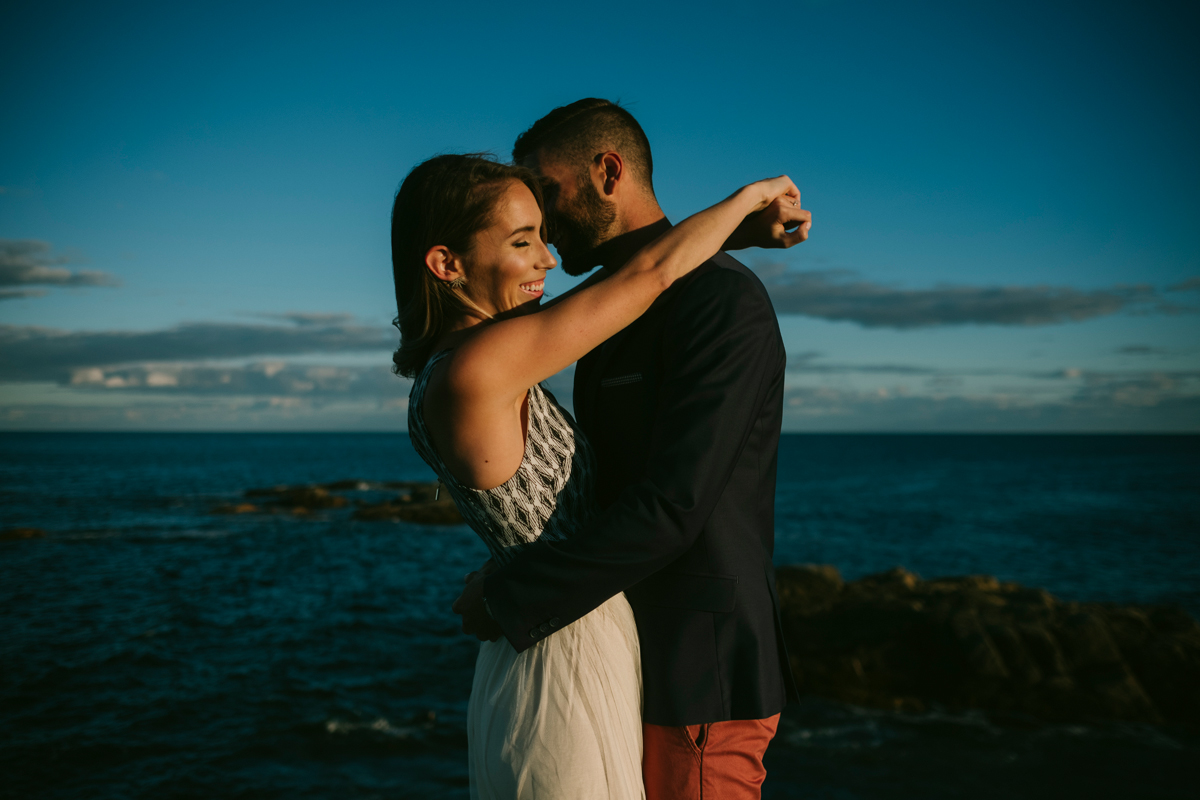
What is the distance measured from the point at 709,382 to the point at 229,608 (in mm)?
18724

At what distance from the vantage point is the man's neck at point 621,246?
274 cm

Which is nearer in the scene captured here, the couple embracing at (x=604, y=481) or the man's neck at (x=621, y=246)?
the couple embracing at (x=604, y=481)

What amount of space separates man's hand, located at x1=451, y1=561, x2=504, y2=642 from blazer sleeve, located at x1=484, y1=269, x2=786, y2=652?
162 millimetres

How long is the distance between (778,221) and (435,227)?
1204 mm

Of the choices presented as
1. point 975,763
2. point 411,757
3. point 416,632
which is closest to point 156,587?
point 416,632

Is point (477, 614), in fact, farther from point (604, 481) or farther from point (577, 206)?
point (577, 206)

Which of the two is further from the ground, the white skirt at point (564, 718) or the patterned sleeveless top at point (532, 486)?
the patterned sleeveless top at point (532, 486)

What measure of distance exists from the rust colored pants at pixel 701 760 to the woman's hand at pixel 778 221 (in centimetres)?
159

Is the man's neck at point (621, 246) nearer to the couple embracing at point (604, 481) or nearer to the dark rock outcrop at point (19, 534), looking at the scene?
the couple embracing at point (604, 481)

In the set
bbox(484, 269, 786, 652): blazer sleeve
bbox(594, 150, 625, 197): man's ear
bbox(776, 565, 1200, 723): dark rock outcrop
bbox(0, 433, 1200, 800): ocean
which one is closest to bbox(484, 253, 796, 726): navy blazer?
bbox(484, 269, 786, 652): blazer sleeve

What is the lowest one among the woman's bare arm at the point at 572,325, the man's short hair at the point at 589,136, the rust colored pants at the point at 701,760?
the rust colored pants at the point at 701,760

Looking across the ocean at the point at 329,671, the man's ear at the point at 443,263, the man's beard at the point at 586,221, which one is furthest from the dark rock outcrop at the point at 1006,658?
the man's ear at the point at 443,263

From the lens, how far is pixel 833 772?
948 cm

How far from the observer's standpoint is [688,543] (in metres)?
1.97
